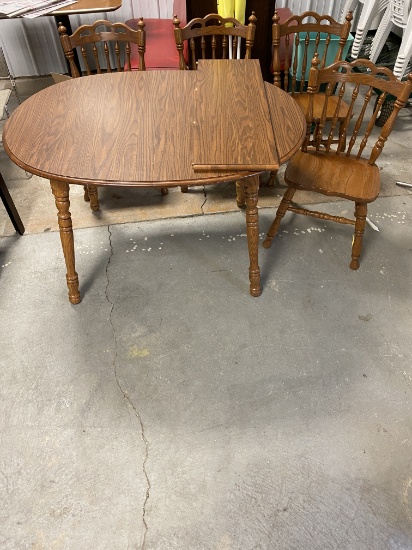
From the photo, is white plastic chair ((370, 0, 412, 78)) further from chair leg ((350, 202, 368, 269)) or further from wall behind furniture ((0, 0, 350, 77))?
chair leg ((350, 202, 368, 269))

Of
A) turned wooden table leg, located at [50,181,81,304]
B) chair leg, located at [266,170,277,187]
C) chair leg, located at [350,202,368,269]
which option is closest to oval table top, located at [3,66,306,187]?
turned wooden table leg, located at [50,181,81,304]

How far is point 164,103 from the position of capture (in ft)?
5.65

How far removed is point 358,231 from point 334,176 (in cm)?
30

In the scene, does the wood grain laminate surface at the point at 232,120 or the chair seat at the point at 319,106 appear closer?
the wood grain laminate surface at the point at 232,120

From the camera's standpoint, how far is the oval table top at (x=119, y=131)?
1.36m

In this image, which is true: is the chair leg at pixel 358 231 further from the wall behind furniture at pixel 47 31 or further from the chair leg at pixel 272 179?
the wall behind furniture at pixel 47 31

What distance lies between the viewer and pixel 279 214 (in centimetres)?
203

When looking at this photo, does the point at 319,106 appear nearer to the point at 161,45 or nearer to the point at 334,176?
the point at 334,176

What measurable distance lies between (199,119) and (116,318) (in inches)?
37.9

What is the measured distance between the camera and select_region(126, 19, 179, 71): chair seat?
2.59 m

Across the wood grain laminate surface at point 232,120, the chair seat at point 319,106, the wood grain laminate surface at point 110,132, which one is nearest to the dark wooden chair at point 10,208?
the wood grain laminate surface at point 110,132

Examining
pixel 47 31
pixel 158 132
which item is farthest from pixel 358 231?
pixel 47 31

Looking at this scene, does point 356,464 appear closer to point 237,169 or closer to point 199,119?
point 237,169

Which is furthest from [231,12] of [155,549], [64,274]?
[155,549]
